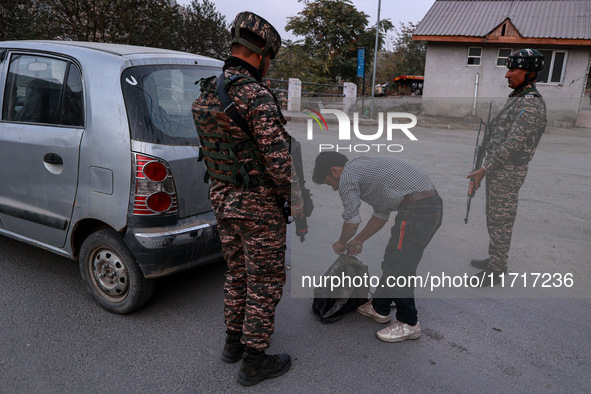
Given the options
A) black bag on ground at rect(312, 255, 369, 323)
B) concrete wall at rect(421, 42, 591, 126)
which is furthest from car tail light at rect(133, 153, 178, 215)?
concrete wall at rect(421, 42, 591, 126)

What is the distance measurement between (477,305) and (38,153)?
3339 millimetres

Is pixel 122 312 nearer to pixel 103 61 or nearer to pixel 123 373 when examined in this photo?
pixel 123 373

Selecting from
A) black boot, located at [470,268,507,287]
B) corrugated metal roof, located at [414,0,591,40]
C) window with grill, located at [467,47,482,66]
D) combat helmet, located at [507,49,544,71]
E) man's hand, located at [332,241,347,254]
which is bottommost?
black boot, located at [470,268,507,287]

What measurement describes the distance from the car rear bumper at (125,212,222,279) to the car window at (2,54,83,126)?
36.0 inches

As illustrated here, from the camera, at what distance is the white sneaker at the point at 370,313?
3102mm

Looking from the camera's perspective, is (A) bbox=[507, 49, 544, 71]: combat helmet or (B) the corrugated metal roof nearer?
(A) bbox=[507, 49, 544, 71]: combat helmet

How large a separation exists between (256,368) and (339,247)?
927 mm

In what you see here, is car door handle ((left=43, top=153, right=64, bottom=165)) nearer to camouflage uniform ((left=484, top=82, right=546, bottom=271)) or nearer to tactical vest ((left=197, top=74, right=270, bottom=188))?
tactical vest ((left=197, top=74, right=270, bottom=188))

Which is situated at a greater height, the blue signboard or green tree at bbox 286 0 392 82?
green tree at bbox 286 0 392 82

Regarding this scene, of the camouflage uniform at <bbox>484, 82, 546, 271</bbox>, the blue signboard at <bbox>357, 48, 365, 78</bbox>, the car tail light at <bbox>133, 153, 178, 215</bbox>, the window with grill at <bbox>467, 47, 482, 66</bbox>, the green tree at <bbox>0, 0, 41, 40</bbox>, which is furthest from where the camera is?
the window with grill at <bbox>467, 47, 482, 66</bbox>

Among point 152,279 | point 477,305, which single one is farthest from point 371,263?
point 152,279

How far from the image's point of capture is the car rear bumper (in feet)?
9.21

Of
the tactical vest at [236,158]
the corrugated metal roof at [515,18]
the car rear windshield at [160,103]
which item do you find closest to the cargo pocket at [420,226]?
the tactical vest at [236,158]

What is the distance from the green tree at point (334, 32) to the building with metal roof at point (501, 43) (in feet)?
14.8
